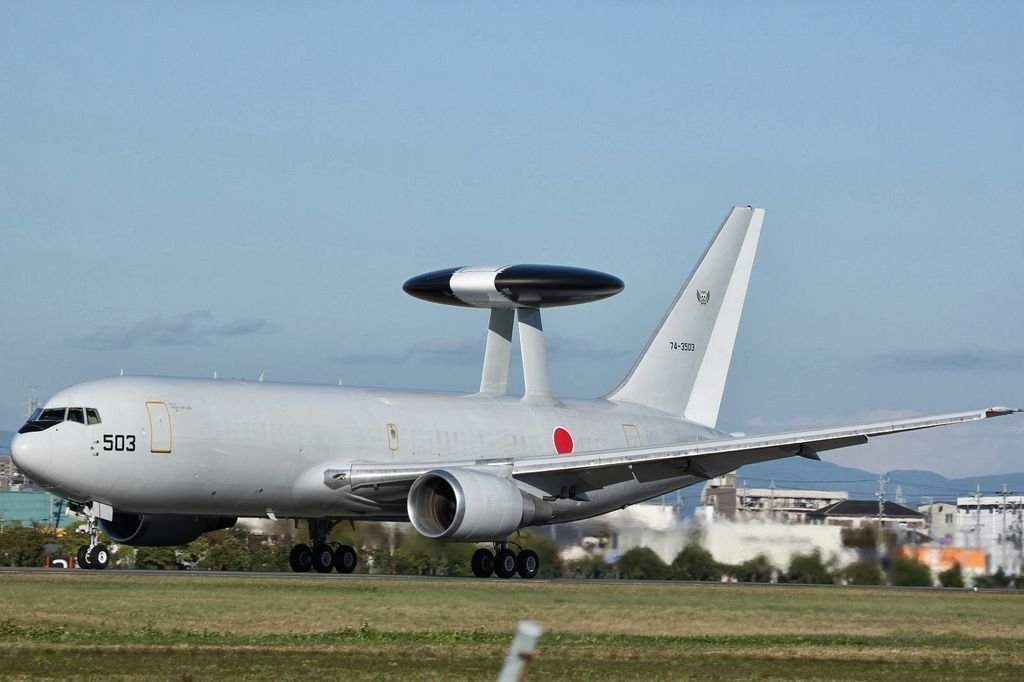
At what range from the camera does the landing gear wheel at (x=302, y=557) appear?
3098cm

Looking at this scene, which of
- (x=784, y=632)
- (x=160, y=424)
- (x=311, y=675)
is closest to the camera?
(x=311, y=675)

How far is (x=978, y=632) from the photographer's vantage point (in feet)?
→ 62.7

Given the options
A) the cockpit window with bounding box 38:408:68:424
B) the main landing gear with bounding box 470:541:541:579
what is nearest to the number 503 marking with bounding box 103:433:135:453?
the cockpit window with bounding box 38:408:68:424

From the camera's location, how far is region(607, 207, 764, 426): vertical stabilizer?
37.1 m

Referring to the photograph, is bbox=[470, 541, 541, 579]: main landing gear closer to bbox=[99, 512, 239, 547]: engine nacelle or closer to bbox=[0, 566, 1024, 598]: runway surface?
bbox=[0, 566, 1024, 598]: runway surface

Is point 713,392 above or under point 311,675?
above

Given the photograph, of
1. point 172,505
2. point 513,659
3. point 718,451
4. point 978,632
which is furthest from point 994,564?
point 513,659

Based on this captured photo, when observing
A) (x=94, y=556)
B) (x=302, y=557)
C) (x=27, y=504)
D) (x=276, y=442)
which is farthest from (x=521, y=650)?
(x=27, y=504)

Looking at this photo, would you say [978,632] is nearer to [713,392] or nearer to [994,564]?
[994,564]

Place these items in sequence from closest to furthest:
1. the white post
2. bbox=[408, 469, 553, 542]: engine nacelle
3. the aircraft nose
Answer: the white post < the aircraft nose < bbox=[408, 469, 553, 542]: engine nacelle

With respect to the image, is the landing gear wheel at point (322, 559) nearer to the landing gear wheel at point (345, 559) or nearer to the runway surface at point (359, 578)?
the landing gear wheel at point (345, 559)

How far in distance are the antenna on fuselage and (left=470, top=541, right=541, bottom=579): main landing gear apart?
4.71 meters

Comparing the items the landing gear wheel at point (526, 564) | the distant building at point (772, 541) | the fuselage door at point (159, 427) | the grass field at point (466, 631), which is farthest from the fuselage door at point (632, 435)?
the fuselage door at point (159, 427)

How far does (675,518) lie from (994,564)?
5844 mm
